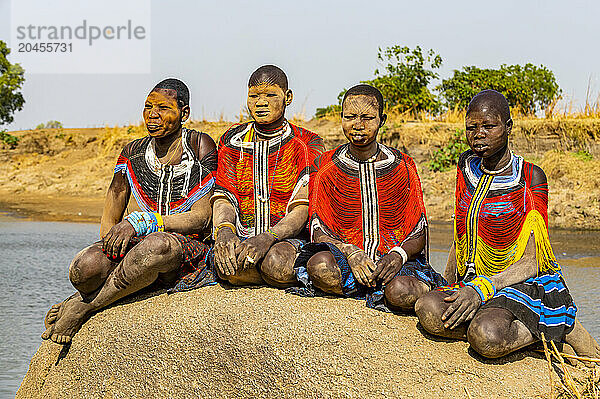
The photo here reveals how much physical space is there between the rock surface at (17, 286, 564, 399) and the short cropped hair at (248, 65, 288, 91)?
126 centimetres

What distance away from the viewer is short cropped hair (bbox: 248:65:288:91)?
15.5 ft

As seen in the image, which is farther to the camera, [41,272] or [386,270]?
[41,272]

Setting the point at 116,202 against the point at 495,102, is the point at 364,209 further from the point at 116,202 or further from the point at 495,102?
the point at 116,202

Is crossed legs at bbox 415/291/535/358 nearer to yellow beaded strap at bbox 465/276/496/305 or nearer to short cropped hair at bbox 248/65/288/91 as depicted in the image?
yellow beaded strap at bbox 465/276/496/305

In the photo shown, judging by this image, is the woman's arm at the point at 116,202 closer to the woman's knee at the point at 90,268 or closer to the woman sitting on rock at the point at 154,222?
the woman sitting on rock at the point at 154,222

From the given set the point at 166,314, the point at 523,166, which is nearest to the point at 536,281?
the point at 523,166

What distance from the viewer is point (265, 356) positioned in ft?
13.2

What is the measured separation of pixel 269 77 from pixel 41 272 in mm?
6773

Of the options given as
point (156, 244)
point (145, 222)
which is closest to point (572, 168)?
point (145, 222)

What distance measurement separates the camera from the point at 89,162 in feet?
63.4

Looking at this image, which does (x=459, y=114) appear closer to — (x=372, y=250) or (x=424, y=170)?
(x=424, y=170)

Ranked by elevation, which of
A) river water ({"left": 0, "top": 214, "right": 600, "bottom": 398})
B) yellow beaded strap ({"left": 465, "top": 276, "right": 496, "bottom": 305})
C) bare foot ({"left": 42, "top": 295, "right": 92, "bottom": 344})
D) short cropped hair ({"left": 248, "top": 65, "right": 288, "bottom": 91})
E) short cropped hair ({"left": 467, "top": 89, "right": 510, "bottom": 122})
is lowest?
river water ({"left": 0, "top": 214, "right": 600, "bottom": 398})

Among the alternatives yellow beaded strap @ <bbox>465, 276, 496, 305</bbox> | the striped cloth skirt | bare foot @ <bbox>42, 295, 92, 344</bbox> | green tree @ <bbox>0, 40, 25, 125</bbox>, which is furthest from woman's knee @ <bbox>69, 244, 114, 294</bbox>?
green tree @ <bbox>0, 40, 25, 125</bbox>

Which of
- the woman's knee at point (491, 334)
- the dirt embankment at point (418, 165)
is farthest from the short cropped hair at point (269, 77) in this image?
the dirt embankment at point (418, 165)
